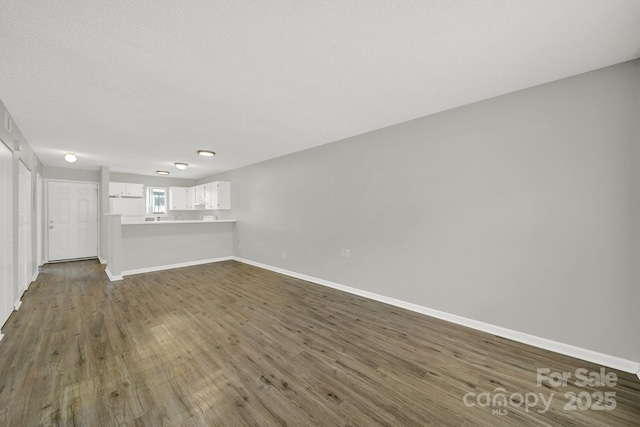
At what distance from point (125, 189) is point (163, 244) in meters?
3.12

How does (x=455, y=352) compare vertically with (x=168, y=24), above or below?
below

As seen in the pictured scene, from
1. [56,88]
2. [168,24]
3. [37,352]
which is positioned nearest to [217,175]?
[56,88]

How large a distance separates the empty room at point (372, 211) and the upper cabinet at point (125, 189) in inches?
129

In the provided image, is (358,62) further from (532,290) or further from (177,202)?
(177,202)

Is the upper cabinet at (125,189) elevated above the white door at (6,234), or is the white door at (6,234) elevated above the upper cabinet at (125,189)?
the upper cabinet at (125,189)

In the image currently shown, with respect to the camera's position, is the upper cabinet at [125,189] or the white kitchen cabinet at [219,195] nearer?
the white kitchen cabinet at [219,195]

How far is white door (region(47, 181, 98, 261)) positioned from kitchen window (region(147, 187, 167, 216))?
133cm

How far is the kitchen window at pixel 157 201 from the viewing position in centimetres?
808

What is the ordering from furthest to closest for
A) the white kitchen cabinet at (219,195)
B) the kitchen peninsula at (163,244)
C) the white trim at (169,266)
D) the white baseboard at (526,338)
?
the white kitchen cabinet at (219,195) → the white trim at (169,266) → the kitchen peninsula at (163,244) → the white baseboard at (526,338)

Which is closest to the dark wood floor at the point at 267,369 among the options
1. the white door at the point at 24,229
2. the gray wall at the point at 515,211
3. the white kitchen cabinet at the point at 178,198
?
the gray wall at the point at 515,211

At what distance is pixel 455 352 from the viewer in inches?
91.7

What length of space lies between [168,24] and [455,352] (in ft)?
11.6

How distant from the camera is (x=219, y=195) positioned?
673 cm

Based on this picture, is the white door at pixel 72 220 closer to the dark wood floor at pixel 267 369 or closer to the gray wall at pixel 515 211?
the dark wood floor at pixel 267 369
